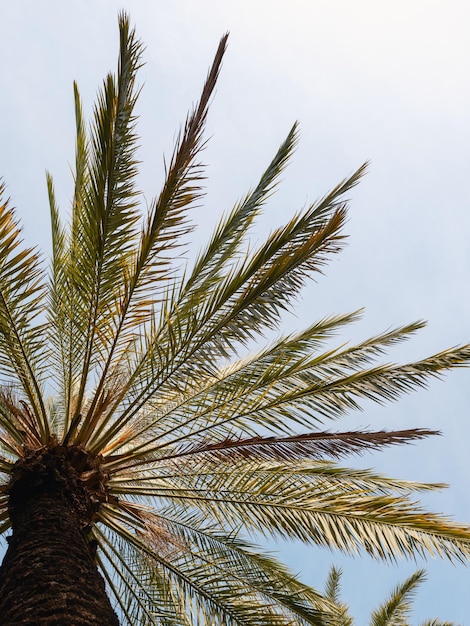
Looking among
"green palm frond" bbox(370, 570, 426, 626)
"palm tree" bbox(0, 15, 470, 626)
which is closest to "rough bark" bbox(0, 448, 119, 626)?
"palm tree" bbox(0, 15, 470, 626)

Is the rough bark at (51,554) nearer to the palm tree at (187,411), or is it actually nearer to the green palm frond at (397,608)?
the palm tree at (187,411)

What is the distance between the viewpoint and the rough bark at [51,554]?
14.3ft

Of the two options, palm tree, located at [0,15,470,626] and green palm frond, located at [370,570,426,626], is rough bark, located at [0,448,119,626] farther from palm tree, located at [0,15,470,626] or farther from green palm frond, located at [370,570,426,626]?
green palm frond, located at [370,570,426,626]

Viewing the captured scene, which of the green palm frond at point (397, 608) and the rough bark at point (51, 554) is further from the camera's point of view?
the green palm frond at point (397, 608)

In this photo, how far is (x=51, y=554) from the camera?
16.5 feet

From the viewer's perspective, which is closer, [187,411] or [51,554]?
[51,554]

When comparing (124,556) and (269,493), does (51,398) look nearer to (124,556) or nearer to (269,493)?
(124,556)

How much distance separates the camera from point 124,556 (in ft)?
24.8

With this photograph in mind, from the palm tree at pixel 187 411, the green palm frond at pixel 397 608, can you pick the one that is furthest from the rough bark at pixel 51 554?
the green palm frond at pixel 397 608

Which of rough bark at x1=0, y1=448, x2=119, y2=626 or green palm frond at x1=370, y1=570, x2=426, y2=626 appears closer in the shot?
rough bark at x1=0, y1=448, x2=119, y2=626

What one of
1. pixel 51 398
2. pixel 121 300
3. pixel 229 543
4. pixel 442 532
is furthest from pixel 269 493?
pixel 51 398

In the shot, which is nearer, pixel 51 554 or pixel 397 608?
pixel 51 554

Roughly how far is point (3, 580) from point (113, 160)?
3641mm

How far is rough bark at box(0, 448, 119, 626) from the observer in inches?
172
